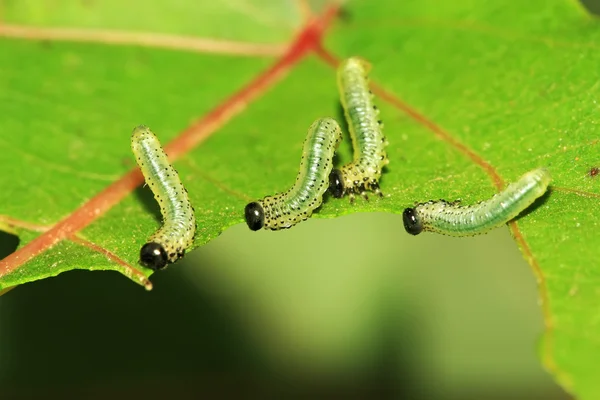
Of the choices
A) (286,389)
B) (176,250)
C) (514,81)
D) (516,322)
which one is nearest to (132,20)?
(176,250)

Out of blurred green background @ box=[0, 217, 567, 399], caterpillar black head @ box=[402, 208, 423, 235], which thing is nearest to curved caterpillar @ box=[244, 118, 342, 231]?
caterpillar black head @ box=[402, 208, 423, 235]

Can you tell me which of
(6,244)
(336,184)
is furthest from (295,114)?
(6,244)

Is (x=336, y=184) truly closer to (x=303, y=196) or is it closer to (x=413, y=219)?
(x=303, y=196)

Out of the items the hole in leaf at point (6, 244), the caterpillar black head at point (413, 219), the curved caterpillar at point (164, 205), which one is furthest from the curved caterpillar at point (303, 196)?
the hole in leaf at point (6, 244)

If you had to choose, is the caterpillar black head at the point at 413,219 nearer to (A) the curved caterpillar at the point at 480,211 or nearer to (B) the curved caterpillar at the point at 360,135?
(A) the curved caterpillar at the point at 480,211

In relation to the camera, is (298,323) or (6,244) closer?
(6,244)

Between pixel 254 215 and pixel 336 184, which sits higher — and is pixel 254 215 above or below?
below
